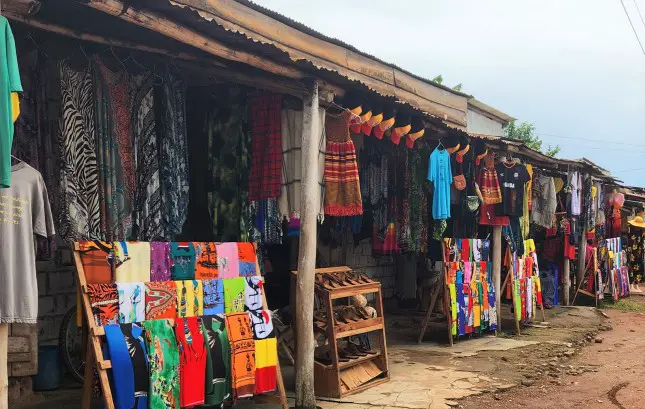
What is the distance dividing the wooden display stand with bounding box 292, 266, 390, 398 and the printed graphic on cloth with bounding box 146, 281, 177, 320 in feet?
5.10

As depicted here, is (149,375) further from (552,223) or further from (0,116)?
(552,223)

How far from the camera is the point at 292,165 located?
637 centimetres

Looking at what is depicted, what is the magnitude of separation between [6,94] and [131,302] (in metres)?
1.98

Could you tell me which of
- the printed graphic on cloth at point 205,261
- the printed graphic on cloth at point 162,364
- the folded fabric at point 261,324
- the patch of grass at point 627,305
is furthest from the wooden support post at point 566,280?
the printed graphic on cloth at point 162,364

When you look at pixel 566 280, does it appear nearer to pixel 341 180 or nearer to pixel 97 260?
pixel 341 180

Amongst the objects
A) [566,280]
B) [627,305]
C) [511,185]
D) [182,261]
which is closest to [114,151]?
[182,261]

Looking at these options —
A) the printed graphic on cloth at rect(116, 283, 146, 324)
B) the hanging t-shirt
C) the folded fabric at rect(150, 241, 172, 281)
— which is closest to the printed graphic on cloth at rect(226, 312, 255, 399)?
the folded fabric at rect(150, 241, 172, 281)

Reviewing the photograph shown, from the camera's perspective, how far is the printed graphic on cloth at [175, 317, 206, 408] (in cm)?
486

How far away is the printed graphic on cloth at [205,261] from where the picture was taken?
17.4 feet

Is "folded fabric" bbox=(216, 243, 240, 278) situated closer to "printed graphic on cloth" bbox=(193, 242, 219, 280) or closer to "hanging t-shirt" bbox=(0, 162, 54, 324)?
"printed graphic on cloth" bbox=(193, 242, 219, 280)

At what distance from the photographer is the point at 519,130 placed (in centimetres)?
3316

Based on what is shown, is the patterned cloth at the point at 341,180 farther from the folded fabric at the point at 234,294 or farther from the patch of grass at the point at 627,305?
the patch of grass at the point at 627,305

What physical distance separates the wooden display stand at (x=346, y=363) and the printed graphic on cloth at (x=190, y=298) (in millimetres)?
1302

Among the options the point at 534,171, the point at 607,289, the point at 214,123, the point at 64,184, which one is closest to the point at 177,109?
the point at 214,123
